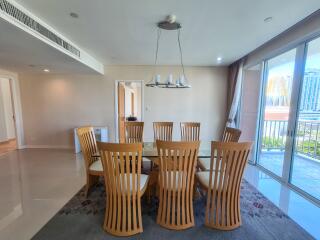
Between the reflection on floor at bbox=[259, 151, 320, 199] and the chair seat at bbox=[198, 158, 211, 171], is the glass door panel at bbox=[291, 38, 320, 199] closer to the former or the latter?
the reflection on floor at bbox=[259, 151, 320, 199]

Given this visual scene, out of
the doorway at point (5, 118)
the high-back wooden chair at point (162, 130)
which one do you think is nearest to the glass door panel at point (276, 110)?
the high-back wooden chair at point (162, 130)

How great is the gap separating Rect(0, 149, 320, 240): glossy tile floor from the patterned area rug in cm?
15

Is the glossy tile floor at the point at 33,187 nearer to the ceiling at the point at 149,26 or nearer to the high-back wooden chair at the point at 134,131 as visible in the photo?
the high-back wooden chair at the point at 134,131

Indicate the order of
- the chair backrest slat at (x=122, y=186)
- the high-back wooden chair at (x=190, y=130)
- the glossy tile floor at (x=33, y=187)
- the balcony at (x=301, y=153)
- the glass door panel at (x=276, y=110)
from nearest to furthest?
the chair backrest slat at (x=122, y=186) → the glossy tile floor at (x=33, y=187) → the balcony at (x=301, y=153) → the glass door panel at (x=276, y=110) → the high-back wooden chair at (x=190, y=130)

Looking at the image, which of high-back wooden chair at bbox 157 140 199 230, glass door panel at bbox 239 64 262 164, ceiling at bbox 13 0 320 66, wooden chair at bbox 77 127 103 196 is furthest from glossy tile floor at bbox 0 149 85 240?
glass door panel at bbox 239 64 262 164

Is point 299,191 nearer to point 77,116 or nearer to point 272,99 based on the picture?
point 272,99

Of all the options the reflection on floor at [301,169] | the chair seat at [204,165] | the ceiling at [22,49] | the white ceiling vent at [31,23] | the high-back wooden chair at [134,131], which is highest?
the white ceiling vent at [31,23]

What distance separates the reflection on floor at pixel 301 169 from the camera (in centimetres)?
270

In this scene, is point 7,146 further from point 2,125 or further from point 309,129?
point 309,129

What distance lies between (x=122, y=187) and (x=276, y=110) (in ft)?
11.3

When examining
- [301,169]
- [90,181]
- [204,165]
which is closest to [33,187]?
[90,181]

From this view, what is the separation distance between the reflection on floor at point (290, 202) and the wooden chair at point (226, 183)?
80 centimetres

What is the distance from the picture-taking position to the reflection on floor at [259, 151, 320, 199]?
8.86 feet

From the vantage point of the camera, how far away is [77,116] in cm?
499
